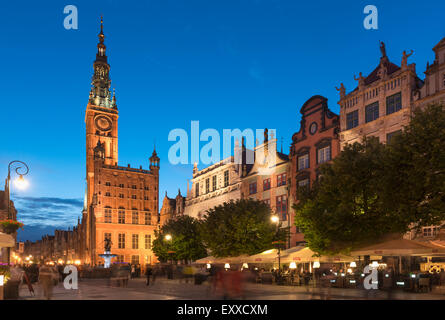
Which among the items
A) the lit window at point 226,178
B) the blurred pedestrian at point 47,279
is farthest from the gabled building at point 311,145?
the blurred pedestrian at point 47,279

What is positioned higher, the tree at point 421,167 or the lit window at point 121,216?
the tree at point 421,167

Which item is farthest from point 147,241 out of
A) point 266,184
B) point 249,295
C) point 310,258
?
point 249,295

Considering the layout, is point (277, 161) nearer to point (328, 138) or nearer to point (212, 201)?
point (328, 138)

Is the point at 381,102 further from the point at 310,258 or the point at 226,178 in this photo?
the point at 226,178

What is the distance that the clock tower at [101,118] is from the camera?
105m

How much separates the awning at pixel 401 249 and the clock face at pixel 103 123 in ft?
299

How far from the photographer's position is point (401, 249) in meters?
22.6

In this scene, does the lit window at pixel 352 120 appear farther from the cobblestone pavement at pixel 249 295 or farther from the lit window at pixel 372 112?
the cobblestone pavement at pixel 249 295

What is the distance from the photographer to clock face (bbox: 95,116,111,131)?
107m

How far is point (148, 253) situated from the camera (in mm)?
90500

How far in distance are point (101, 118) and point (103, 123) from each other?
1.28 meters
